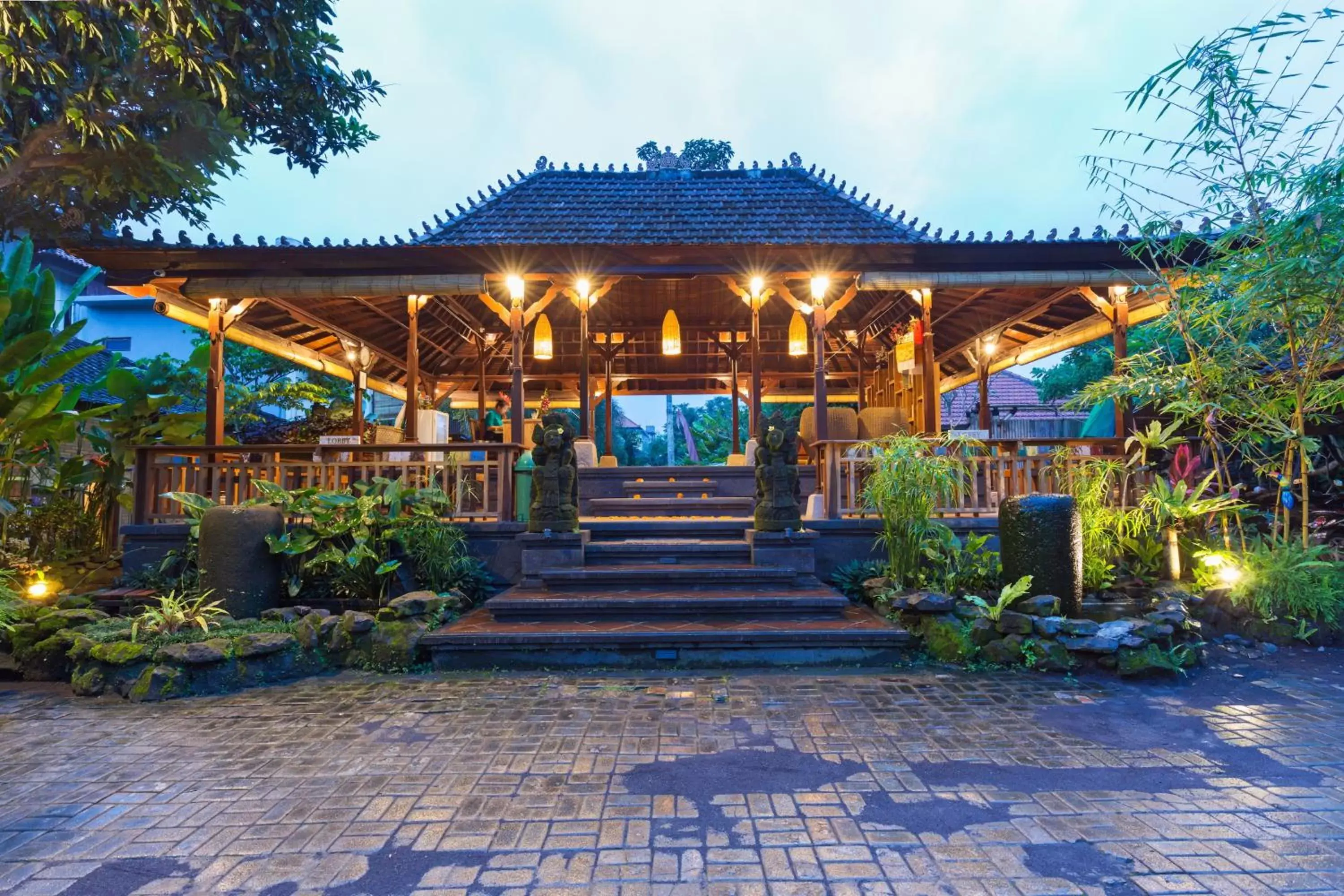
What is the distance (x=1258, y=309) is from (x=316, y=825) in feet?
22.4

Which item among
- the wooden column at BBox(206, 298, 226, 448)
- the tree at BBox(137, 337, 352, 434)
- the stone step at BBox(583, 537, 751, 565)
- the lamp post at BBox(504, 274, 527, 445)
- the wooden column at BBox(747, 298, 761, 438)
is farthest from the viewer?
the tree at BBox(137, 337, 352, 434)

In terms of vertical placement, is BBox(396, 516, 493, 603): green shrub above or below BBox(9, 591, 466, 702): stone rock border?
above

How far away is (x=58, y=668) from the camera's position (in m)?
4.56

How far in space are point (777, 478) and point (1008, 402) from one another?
67.2ft

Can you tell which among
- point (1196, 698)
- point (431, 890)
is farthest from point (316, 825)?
point (1196, 698)

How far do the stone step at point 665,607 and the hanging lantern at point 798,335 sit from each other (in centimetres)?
511

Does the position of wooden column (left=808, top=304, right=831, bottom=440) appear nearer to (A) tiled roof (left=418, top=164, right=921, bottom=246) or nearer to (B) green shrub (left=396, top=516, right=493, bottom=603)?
Result: (A) tiled roof (left=418, top=164, right=921, bottom=246)

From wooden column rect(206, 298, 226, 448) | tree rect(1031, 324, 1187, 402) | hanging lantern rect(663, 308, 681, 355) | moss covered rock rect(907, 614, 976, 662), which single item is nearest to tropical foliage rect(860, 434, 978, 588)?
moss covered rock rect(907, 614, 976, 662)

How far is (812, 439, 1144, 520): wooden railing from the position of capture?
6.39 metres

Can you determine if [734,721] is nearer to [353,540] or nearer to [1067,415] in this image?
[353,540]

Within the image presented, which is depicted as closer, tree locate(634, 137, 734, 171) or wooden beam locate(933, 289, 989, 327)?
wooden beam locate(933, 289, 989, 327)

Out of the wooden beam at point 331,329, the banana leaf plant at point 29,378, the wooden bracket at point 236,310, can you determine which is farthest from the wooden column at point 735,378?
the banana leaf plant at point 29,378

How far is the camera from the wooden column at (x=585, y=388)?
8852mm

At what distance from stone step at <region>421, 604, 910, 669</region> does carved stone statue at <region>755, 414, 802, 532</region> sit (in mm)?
1491
